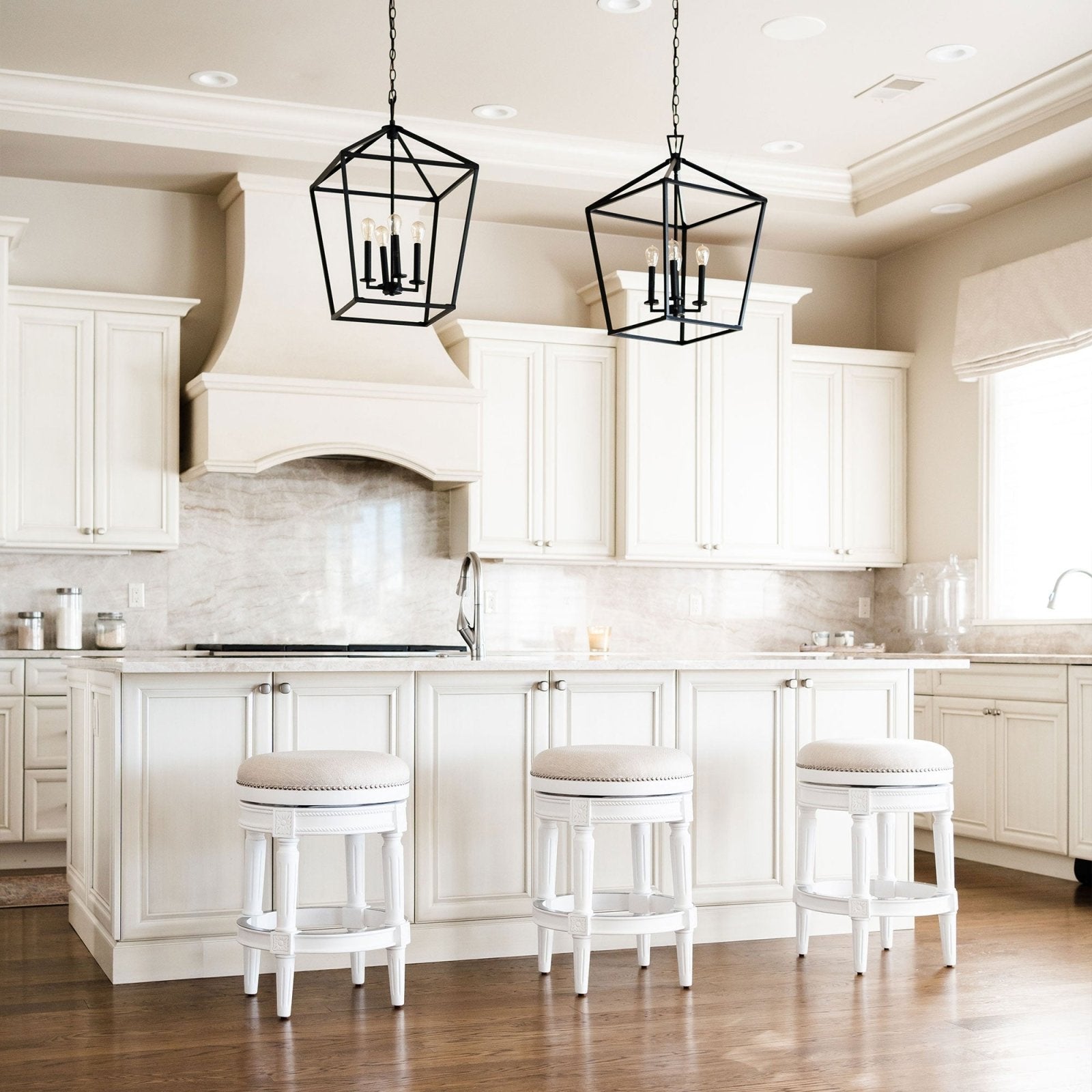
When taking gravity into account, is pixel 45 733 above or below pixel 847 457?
below

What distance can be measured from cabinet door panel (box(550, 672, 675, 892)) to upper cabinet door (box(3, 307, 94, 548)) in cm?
247

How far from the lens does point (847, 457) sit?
6762mm

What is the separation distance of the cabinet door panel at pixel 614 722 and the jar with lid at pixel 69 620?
2.48 metres

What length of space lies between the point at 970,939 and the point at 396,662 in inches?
78.1

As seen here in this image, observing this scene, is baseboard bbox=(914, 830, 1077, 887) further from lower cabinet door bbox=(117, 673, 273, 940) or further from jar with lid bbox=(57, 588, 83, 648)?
jar with lid bbox=(57, 588, 83, 648)

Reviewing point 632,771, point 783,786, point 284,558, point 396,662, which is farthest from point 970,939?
point 284,558

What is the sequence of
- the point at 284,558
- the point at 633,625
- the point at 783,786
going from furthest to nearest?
the point at 633,625 → the point at 284,558 → the point at 783,786

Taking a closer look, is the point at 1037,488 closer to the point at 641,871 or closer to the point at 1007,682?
the point at 1007,682

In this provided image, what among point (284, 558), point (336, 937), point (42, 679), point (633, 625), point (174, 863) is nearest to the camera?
point (336, 937)

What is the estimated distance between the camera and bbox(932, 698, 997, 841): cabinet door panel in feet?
18.2

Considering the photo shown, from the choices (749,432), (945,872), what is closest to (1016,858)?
(945,872)

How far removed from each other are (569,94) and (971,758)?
3153mm

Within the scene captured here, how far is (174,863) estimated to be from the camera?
365 centimetres

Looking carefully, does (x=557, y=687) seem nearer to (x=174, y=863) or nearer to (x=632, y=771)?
(x=632, y=771)
